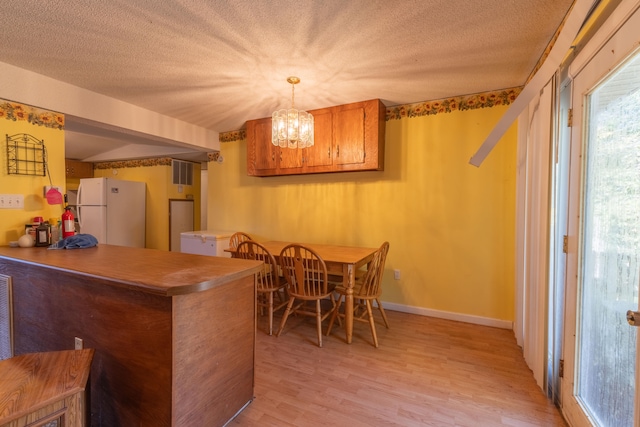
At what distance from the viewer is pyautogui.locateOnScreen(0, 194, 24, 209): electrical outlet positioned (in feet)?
7.16

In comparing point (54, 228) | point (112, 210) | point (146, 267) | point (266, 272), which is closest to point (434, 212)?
point (266, 272)

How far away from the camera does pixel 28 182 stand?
7.62ft

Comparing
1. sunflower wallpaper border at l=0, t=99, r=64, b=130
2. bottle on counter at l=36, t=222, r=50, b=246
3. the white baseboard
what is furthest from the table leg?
sunflower wallpaper border at l=0, t=99, r=64, b=130

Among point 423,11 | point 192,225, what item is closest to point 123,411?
point 423,11

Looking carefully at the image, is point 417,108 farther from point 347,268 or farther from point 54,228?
point 54,228

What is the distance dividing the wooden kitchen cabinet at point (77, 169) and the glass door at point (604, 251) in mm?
7575

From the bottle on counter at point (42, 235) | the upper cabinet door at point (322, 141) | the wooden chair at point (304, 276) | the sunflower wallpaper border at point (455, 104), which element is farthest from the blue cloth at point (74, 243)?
the sunflower wallpaper border at point (455, 104)

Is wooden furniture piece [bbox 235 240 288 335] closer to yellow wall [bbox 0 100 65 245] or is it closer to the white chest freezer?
the white chest freezer

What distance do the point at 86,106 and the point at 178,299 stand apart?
8.51ft

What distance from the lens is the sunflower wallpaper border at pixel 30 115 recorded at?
2.18m

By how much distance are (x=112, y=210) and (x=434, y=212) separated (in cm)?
516

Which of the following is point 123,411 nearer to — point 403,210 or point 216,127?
point 403,210

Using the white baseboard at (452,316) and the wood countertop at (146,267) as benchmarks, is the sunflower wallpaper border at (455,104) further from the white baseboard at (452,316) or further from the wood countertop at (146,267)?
the wood countertop at (146,267)

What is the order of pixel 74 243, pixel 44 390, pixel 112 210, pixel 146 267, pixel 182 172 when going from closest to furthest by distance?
pixel 44 390, pixel 146 267, pixel 74 243, pixel 112 210, pixel 182 172
